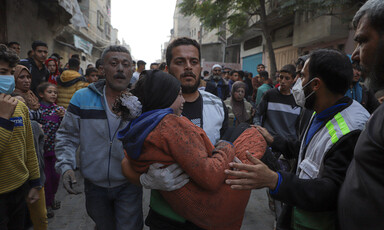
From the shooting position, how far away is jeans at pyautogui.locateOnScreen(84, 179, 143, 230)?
7.47ft

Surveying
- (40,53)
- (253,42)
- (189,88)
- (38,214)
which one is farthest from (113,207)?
(253,42)

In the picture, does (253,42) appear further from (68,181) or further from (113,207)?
(68,181)

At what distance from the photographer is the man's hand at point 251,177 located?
1.33 meters

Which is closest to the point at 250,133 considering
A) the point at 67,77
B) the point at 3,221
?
the point at 3,221

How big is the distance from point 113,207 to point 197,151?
150 centimetres

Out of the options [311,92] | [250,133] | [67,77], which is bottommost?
[250,133]

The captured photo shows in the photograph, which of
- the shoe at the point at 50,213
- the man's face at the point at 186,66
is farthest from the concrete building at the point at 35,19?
the man's face at the point at 186,66

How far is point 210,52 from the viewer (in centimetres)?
2861

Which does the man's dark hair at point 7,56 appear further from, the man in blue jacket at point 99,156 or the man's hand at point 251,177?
the man's hand at point 251,177

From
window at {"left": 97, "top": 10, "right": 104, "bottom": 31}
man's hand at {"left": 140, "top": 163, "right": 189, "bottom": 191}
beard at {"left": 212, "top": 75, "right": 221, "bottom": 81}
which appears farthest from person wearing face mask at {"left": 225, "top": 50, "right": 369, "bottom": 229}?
window at {"left": 97, "top": 10, "right": 104, "bottom": 31}

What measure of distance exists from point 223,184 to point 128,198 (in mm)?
1278

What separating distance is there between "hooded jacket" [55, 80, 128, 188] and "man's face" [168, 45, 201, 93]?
0.71m

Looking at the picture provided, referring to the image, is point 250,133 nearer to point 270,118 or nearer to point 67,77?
point 270,118

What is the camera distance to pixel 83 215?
385cm
